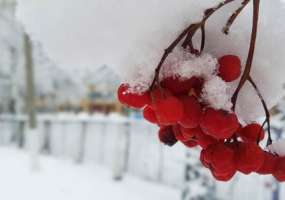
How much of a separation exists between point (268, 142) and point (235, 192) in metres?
3.15

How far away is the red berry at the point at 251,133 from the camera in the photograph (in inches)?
19.7

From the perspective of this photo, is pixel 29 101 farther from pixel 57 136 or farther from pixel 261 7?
pixel 261 7

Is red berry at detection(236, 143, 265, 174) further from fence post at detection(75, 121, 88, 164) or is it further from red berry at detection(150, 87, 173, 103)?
fence post at detection(75, 121, 88, 164)

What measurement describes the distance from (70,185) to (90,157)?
2.22 m

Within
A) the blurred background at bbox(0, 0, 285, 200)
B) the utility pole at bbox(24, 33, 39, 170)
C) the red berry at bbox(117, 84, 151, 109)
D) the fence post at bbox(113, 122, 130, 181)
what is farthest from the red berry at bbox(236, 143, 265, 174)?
the utility pole at bbox(24, 33, 39, 170)

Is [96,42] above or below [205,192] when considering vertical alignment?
above

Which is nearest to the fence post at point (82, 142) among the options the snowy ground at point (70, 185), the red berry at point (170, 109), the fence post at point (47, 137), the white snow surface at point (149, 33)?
the snowy ground at point (70, 185)

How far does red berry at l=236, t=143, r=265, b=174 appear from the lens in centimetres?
48

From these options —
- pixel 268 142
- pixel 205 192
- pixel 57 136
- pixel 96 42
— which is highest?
pixel 96 42

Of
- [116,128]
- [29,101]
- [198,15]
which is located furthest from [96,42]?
[29,101]

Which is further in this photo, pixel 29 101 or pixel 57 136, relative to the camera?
pixel 57 136

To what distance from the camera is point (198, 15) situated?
507 millimetres

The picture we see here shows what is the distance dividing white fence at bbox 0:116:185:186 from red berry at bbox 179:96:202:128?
12.1ft

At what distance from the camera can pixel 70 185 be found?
16.0ft
